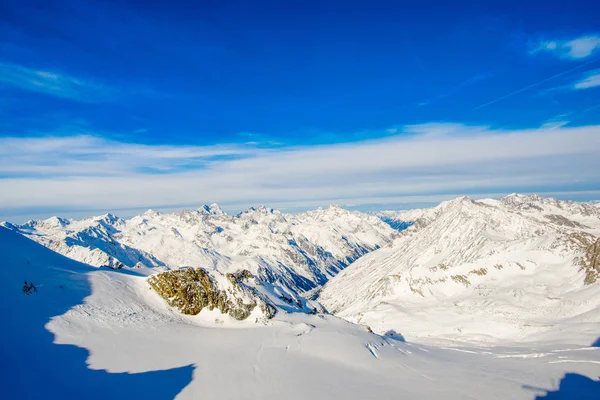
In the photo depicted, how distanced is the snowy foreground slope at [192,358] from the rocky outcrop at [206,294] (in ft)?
3.57

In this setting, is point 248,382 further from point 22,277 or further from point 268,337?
point 22,277

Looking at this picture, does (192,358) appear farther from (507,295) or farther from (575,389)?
(507,295)

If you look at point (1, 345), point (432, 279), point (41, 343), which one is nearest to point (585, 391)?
point (41, 343)

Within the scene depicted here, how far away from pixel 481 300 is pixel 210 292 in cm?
13828

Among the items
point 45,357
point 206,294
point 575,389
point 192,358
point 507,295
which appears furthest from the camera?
point 507,295

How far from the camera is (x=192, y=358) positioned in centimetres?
2355

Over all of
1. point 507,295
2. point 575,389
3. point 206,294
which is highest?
point 206,294

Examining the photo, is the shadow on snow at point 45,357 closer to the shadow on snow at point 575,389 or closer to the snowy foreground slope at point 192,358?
the snowy foreground slope at point 192,358

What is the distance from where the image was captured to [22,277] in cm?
2834

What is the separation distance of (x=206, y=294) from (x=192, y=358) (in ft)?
43.1

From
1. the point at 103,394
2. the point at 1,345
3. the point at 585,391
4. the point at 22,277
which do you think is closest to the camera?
the point at 103,394

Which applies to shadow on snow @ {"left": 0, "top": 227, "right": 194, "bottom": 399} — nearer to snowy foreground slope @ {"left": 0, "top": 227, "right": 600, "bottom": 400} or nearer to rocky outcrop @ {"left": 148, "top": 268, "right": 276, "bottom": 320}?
snowy foreground slope @ {"left": 0, "top": 227, "right": 600, "bottom": 400}

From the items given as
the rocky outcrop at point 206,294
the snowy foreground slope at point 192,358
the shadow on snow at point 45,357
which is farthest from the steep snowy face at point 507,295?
the shadow on snow at point 45,357

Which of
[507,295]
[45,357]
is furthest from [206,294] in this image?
[507,295]
